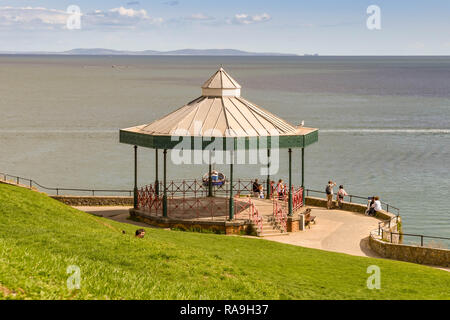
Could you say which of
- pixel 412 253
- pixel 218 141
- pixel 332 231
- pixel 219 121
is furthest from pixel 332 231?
pixel 219 121

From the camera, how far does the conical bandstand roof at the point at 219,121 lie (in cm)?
2764

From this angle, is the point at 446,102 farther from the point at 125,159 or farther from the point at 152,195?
the point at 152,195

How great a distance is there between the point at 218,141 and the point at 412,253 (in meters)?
8.74

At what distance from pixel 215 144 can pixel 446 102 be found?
11703cm

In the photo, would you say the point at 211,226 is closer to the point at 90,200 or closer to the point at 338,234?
the point at 338,234

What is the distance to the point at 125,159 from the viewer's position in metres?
61.8

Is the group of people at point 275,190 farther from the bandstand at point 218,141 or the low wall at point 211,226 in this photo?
the low wall at point 211,226

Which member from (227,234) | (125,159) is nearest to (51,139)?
(125,159)

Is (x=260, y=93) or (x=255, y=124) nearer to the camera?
(x=255, y=124)

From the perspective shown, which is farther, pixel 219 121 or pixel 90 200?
pixel 90 200

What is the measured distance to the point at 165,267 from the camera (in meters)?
16.2

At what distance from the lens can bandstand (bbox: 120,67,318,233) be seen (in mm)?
27125

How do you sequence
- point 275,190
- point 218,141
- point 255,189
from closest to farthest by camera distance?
point 218,141
point 275,190
point 255,189

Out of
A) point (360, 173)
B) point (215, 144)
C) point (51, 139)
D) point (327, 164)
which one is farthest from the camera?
point (51, 139)
